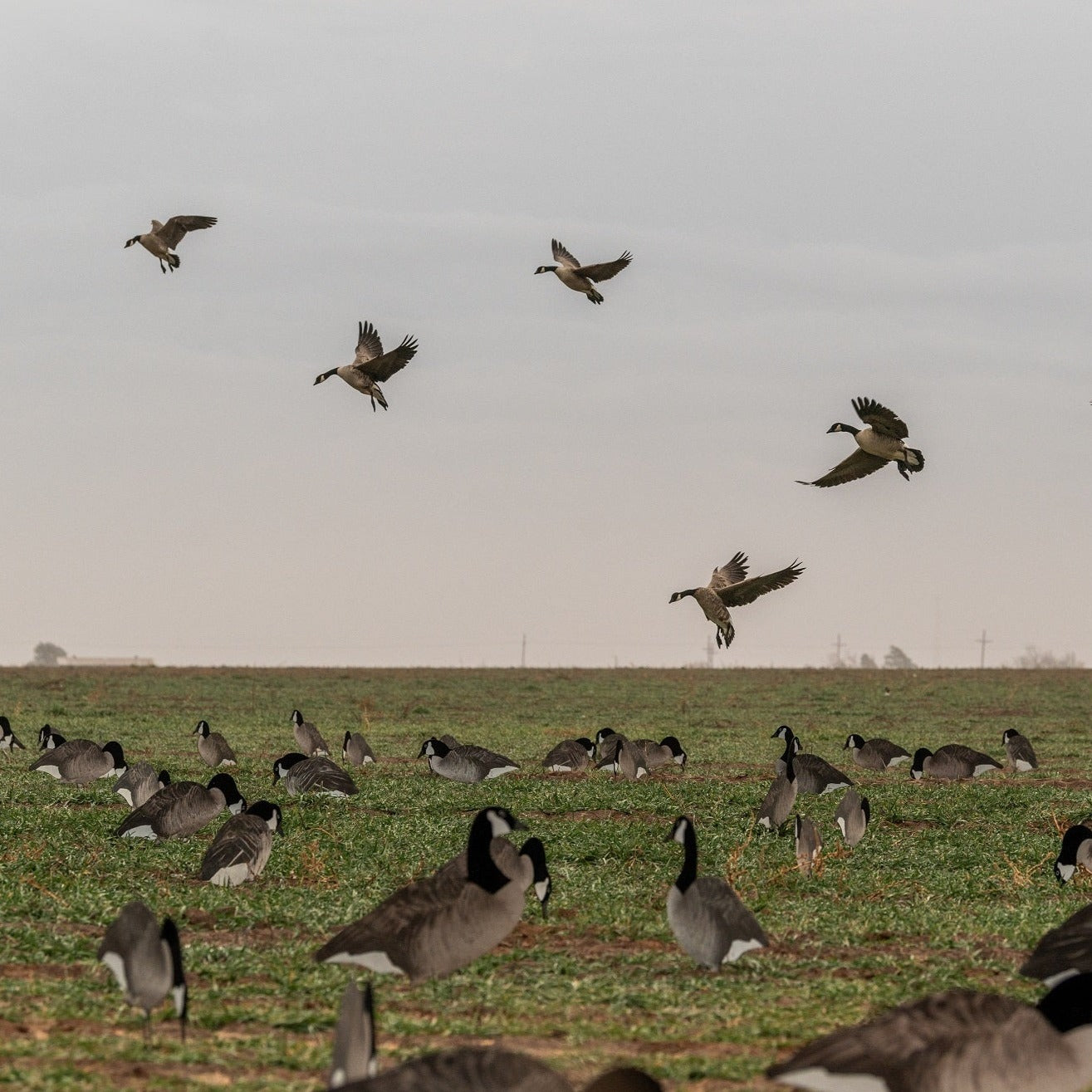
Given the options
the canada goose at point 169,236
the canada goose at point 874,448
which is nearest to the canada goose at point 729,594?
the canada goose at point 874,448

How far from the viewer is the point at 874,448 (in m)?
20.6

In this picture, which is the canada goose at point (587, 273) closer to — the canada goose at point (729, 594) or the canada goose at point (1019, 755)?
the canada goose at point (729, 594)

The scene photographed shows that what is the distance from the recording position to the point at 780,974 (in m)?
12.1

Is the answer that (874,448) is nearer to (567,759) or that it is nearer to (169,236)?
(567,759)

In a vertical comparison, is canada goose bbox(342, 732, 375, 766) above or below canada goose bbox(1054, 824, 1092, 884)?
below

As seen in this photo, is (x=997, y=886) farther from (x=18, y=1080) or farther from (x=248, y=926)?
(x=18, y=1080)

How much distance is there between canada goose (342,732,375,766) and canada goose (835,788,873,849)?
12.8 m

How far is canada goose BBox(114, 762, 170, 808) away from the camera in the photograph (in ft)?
74.5

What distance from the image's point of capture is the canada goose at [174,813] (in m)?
19.1

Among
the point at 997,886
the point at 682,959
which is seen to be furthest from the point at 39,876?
the point at 997,886

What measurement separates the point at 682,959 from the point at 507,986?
6.19ft

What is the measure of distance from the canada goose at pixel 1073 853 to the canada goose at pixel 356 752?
15956 millimetres

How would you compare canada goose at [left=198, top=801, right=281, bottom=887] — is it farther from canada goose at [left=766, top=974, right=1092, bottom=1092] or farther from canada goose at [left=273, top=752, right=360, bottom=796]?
canada goose at [left=766, top=974, right=1092, bottom=1092]

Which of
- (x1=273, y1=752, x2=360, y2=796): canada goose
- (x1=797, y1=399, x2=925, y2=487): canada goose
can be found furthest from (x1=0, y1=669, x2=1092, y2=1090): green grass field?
(x1=797, y1=399, x2=925, y2=487): canada goose
